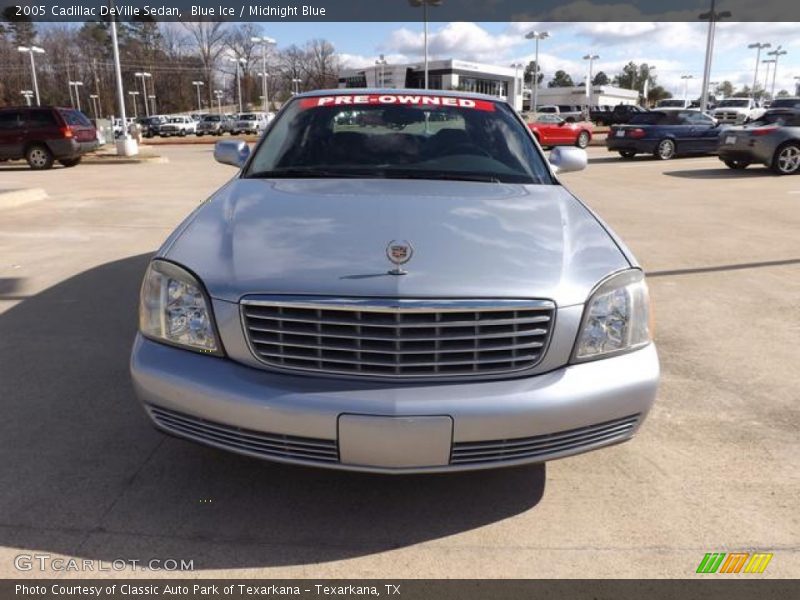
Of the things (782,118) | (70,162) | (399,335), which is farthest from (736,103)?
(399,335)

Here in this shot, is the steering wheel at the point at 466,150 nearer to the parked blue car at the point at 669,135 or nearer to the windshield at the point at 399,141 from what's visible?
the windshield at the point at 399,141

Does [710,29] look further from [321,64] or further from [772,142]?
[321,64]

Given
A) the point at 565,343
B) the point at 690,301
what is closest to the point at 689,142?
the point at 690,301

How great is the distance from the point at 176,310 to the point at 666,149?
19.5 metres

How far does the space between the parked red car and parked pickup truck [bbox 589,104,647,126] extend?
21.3 m

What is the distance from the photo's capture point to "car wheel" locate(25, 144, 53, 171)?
1839cm

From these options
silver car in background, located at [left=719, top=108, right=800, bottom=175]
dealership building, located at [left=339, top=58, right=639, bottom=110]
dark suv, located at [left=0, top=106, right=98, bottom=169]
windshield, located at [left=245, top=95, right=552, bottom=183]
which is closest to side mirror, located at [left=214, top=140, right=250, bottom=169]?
windshield, located at [left=245, top=95, right=552, bottom=183]

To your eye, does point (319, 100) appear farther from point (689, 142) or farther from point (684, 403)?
point (689, 142)

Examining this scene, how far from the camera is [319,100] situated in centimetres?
432

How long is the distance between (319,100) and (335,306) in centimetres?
245

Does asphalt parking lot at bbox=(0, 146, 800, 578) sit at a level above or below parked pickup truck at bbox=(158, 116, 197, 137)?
below

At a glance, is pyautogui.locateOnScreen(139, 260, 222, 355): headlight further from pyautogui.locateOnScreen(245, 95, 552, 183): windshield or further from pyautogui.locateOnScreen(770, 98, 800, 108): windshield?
pyautogui.locateOnScreen(770, 98, 800, 108): windshield

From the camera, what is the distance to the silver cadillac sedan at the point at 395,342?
2.26 metres

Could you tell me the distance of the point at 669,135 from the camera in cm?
1912
